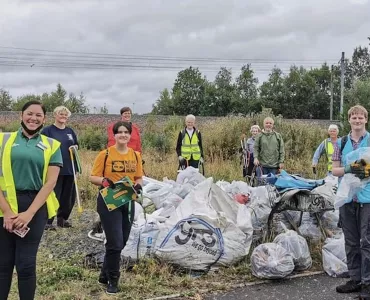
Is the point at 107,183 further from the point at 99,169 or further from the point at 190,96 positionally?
the point at 190,96

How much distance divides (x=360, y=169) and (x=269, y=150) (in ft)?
13.8

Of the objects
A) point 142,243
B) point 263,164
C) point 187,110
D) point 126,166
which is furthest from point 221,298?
point 187,110

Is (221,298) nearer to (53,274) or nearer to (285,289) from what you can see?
(285,289)

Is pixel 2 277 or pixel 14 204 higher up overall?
pixel 14 204

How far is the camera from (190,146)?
9383 millimetres

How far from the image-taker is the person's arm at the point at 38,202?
10.6ft

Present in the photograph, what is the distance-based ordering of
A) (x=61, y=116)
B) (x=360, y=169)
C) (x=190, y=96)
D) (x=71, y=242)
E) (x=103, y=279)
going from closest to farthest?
(x=360, y=169) < (x=103, y=279) < (x=71, y=242) < (x=61, y=116) < (x=190, y=96)

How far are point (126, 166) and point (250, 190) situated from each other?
2462 millimetres

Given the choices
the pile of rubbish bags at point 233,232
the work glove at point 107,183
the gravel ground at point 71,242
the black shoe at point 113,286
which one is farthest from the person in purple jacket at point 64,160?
the black shoe at point 113,286

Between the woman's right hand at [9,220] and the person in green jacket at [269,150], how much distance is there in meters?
5.60

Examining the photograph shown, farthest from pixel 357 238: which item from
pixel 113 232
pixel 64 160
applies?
pixel 64 160

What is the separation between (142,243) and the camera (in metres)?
5.02

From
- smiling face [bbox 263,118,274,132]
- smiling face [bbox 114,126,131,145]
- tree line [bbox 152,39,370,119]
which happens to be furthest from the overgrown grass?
tree line [bbox 152,39,370,119]

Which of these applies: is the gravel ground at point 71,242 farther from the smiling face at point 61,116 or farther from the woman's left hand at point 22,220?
the woman's left hand at point 22,220
